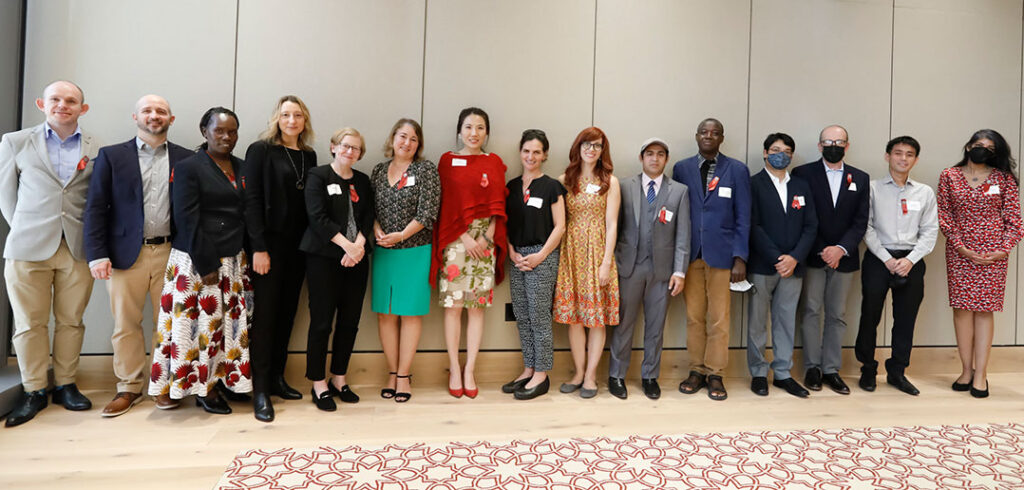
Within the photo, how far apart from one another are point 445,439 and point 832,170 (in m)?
3.35

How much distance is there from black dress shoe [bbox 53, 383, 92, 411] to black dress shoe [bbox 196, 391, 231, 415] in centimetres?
65

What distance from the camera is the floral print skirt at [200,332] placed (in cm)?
288

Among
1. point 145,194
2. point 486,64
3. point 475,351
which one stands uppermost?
point 486,64

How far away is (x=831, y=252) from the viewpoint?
12.3 feet

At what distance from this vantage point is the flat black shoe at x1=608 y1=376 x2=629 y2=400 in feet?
11.6

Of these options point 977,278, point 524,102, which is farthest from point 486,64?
point 977,278

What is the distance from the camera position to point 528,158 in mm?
3512

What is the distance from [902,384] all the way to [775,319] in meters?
1.09

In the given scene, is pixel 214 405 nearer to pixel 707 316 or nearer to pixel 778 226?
pixel 707 316

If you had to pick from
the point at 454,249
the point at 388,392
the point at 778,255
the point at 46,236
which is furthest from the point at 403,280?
the point at 778,255

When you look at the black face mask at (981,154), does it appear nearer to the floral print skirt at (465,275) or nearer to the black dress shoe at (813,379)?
the black dress shoe at (813,379)

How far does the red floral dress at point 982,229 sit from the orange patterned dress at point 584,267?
2.66 metres

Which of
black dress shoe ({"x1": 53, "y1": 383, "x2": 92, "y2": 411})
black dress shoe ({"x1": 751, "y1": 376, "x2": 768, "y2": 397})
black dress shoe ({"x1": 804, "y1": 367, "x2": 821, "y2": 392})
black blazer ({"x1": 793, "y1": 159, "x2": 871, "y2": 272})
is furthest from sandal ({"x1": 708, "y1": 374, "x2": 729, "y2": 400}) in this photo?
black dress shoe ({"x1": 53, "y1": 383, "x2": 92, "y2": 411})

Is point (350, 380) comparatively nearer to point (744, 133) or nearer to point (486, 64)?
point (486, 64)
